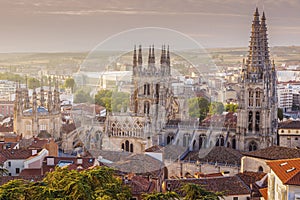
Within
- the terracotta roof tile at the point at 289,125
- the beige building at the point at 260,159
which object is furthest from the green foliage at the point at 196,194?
the terracotta roof tile at the point at 289,125

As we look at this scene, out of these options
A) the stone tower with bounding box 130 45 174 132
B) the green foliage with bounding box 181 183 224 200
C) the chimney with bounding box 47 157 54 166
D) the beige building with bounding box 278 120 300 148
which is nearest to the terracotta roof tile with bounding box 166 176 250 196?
the green foliage with bounding box 181 183 224 200

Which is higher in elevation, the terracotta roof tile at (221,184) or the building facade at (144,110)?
A: the building facade at (144,110)

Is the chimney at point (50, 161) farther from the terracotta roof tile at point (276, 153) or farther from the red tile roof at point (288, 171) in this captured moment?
the red tile roof at point (288, 171)

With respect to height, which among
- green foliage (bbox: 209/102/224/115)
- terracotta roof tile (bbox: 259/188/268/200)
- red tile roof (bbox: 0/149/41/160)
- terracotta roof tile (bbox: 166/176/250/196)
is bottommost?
terracotta roof tile (bbox: 259/188/268/200)

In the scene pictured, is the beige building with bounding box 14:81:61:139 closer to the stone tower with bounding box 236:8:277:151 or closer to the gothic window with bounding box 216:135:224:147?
the gothic window with bounding box 216:135:224:147

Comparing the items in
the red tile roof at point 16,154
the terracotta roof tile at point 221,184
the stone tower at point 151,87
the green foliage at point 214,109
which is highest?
the stone tower at point 151,87

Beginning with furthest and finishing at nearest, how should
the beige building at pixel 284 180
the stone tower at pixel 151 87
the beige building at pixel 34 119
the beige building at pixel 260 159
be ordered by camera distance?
the stone tower at pixel 151 87 → the beige building at pixel 34 119 → the beige building at pixel 260 159 → the beige building at pixel 284 180

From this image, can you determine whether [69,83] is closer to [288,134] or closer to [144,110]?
[144,110]
